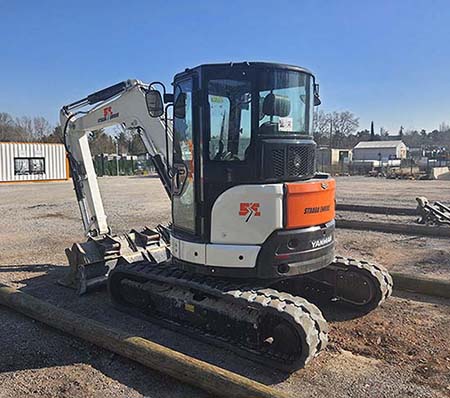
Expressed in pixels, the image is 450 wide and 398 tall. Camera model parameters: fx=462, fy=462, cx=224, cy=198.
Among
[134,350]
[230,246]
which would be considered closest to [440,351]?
[230,246]

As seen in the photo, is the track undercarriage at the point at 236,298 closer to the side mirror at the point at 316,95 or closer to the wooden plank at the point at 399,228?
the side mirror at the point at 316,95

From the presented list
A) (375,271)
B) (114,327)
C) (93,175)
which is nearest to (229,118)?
(375,271)

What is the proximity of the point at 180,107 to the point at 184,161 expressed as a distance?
2.00 feet

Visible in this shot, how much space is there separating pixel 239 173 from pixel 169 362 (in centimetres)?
196

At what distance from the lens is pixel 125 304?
6.09m

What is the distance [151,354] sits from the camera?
441 cm

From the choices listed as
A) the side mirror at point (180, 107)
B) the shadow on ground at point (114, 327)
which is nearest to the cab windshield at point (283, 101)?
the side mirror at point (180, 107)

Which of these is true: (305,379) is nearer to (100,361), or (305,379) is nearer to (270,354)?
(270,354)

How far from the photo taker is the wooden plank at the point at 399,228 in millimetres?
11164

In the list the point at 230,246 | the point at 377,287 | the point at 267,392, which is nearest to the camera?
the point at 267,392

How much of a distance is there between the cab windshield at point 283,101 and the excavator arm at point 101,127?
5.74 ft

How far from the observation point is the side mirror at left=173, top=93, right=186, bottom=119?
16.9 feet

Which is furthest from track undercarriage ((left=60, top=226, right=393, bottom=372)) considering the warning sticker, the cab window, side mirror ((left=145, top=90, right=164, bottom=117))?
side mirror ((left=145, top=90, right=164, bottom=117))

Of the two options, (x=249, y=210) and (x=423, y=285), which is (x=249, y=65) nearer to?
(x=249, y=210)
